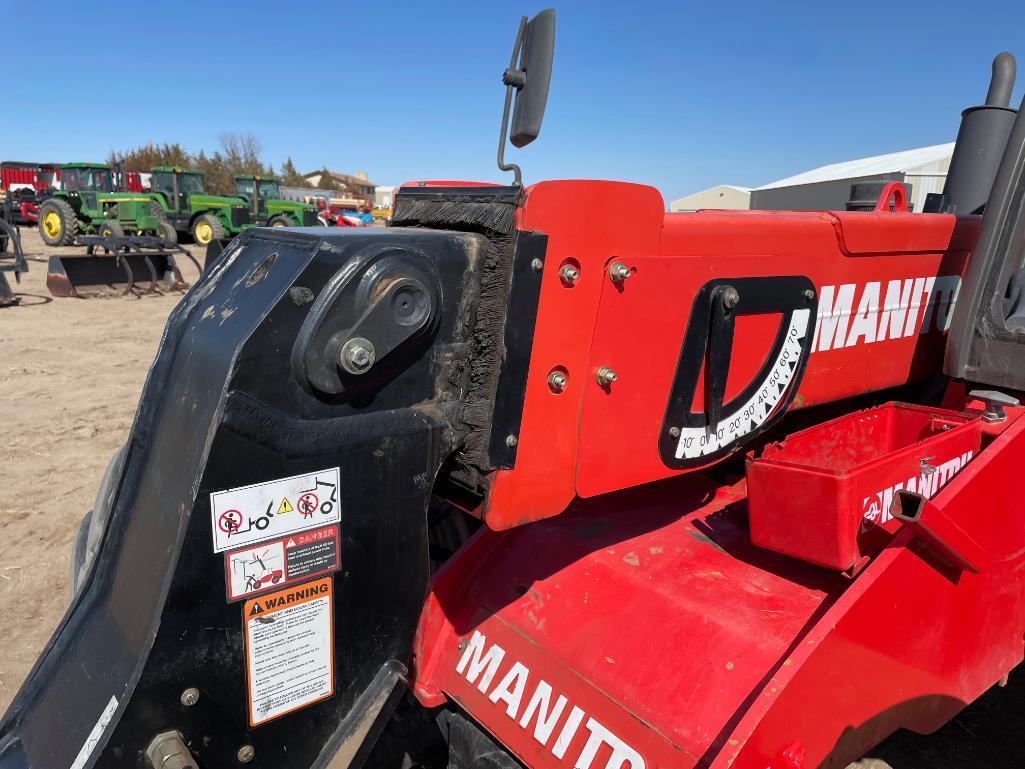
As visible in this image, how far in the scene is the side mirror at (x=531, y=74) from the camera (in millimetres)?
1437

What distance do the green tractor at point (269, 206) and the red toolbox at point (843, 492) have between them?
2180cm

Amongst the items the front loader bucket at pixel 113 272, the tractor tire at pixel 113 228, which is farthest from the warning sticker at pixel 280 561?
the tractor tire at pixel 113 228

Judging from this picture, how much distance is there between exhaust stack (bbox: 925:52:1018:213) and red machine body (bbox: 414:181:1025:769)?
940mm

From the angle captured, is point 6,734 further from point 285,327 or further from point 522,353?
point 522,353

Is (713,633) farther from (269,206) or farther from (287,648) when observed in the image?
(269,206)

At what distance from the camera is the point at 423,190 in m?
1.66

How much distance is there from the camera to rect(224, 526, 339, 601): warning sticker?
130cm

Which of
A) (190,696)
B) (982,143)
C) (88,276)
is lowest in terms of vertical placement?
(88,276)

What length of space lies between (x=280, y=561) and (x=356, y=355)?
41cm

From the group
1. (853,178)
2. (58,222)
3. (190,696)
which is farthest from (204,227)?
(190,696)

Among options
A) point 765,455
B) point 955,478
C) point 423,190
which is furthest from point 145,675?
point 955,478

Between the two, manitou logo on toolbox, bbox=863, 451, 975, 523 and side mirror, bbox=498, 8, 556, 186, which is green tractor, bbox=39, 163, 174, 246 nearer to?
side mirror, bbox=498, 8, 556, 186

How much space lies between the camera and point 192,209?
2238cm

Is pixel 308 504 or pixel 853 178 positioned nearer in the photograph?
pixel 308 504
